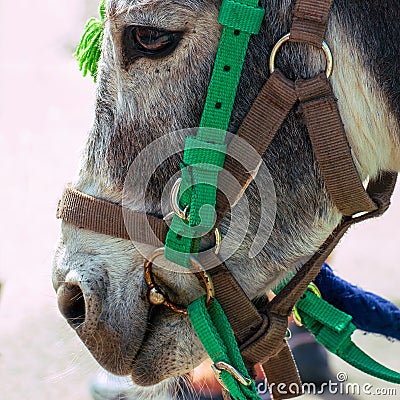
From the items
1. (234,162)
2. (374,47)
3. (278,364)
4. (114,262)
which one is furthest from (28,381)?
(374,47)

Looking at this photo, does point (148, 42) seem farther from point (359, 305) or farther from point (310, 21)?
point (359, 305)

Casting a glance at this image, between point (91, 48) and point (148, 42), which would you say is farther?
point (91, 48)

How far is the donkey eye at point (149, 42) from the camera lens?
161cm

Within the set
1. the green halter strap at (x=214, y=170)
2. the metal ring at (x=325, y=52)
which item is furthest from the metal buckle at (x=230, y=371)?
the metal ring at (x=325, y=52)

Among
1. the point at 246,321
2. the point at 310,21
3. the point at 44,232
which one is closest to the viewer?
the point at 310,21

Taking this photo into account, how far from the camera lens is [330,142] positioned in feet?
5.48

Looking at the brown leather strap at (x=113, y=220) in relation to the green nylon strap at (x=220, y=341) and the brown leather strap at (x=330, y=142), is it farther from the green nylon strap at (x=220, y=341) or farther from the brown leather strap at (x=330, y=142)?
the brown leather strap at (x=330, y=142)

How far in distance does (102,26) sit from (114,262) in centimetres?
65

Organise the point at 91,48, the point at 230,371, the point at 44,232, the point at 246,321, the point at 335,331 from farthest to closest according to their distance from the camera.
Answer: the point at 44,232, the point at 335,331, the point at 91,48, the point at 246,321, the point at 230,371

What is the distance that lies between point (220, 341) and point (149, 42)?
2.47ft

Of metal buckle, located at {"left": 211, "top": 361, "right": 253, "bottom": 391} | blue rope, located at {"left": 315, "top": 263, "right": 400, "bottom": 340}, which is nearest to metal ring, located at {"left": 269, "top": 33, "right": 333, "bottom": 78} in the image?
metal buckle, located at {"left": 211, "top": 361, "right": 253, "bottom": 391}

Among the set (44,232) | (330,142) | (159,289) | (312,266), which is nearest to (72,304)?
(159,289)

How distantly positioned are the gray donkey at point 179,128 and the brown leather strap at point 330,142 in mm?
28

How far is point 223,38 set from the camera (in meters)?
1.61
